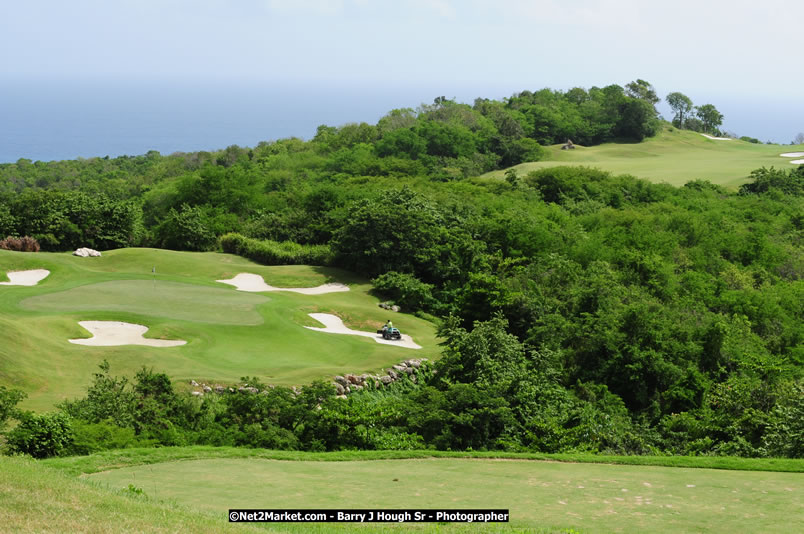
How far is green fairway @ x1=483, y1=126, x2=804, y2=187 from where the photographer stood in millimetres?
83938

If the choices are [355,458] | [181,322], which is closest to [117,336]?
[181,322]

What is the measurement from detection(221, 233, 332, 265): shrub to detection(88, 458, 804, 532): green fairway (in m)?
31.2

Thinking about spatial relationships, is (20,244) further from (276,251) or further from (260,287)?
(260,287)

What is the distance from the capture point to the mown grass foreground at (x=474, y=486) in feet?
36.0

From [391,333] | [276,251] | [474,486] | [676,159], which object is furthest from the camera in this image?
[676,159]

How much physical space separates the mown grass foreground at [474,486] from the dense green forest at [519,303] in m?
2.67

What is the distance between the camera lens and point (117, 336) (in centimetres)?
2920

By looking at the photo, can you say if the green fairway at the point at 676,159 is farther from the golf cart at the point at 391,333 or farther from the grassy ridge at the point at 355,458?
the grassy ridge at the point at 355,458

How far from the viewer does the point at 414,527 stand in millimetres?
10766

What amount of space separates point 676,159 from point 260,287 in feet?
249

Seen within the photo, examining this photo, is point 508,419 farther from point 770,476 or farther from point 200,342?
point 200,342

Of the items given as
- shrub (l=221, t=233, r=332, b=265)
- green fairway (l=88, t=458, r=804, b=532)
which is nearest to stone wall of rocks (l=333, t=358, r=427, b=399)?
green fairway (l=88, t=458, r=804, b=532)

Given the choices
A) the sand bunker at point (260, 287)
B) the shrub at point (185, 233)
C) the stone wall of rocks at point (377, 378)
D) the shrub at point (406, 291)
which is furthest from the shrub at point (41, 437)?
the shrub at point (185, 233)

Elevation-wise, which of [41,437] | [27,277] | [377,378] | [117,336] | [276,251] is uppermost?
[276,251]
